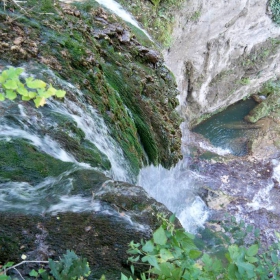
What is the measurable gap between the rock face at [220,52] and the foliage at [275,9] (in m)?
0.18

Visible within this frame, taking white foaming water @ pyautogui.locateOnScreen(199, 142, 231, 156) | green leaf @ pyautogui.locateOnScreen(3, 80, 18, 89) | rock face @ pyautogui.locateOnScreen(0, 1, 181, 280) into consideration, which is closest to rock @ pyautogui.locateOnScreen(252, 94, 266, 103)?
white foaming water @ pyautogui.locateOnScreen(199, 142, 231, 156)

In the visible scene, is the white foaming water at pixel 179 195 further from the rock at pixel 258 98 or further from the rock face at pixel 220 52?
the rock at pixel 258 98

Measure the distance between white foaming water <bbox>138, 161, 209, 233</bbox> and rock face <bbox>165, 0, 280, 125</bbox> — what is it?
116 inches

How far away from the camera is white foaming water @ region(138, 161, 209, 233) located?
20.2ft

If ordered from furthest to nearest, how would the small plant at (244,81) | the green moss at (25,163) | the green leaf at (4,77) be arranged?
the small plant at (244,81), the green moss at (25,163), the green leaf at (4,77)

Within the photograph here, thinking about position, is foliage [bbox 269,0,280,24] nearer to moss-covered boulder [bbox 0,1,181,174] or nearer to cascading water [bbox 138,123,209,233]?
cascading water [bbox 138,123,209,233]

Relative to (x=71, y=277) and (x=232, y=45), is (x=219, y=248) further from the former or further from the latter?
(x=232, y=45)

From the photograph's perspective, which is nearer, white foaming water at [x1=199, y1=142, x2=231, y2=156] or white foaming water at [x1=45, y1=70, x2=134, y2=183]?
white foaming water at [x1=45, y1=70, x2=134, y2=183]

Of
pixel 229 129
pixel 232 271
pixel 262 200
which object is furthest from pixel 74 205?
pixel 229 129

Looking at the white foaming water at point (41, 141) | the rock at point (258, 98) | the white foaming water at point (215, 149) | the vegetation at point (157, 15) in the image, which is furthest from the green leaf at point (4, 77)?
the rock at point (258, 98)

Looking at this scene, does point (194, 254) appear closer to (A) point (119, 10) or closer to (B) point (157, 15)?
(A) point (119, 10)

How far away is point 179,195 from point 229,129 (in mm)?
4837

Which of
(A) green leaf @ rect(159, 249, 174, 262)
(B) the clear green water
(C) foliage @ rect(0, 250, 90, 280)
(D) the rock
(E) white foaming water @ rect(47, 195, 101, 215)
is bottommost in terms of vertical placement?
(B) the clear green water

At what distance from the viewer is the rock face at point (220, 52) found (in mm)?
8938
